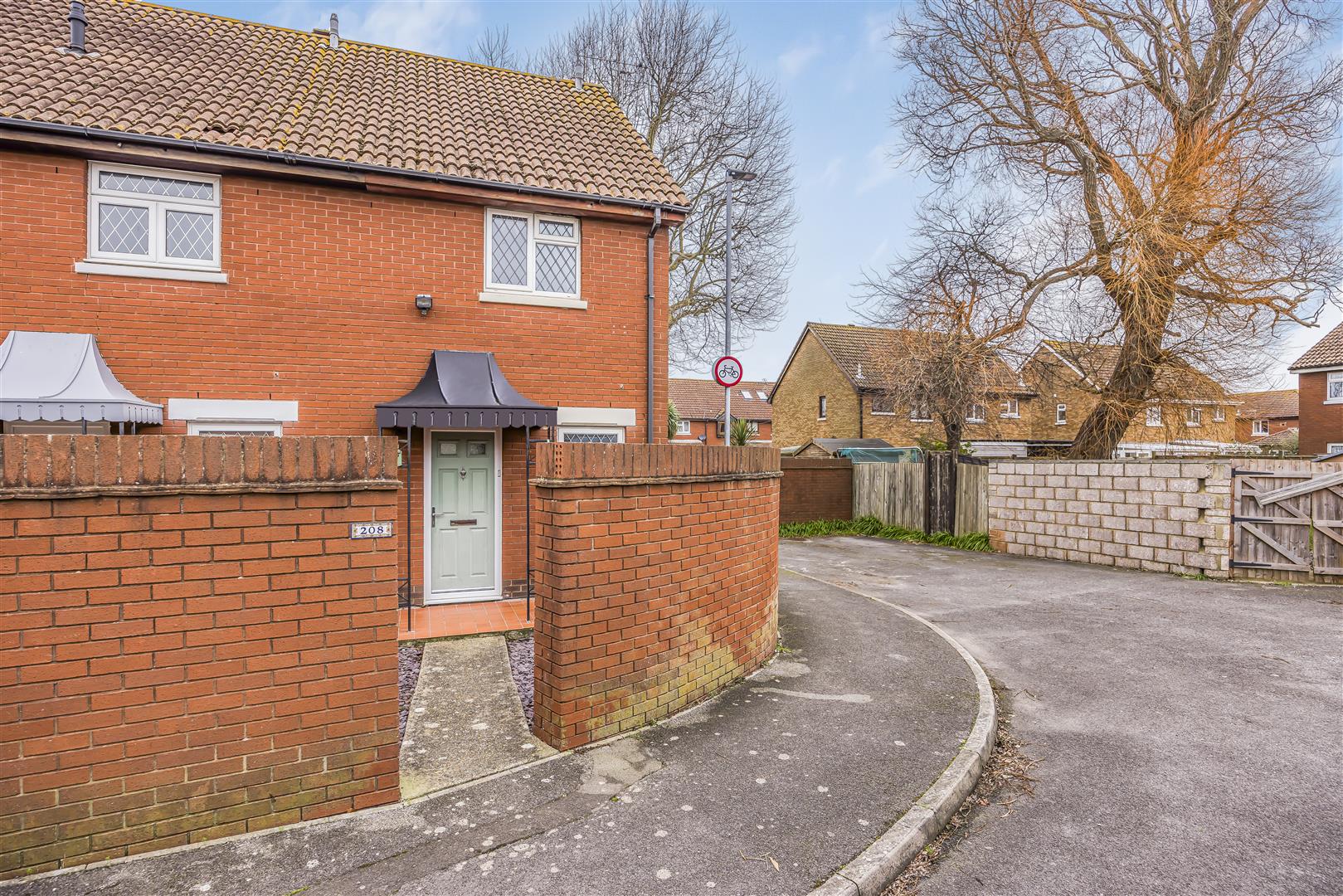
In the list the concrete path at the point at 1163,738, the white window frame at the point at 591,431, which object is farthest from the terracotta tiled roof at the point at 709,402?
the concrete path at the point at 1163,738

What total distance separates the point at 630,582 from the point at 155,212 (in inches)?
284

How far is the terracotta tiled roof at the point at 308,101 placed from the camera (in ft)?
25.3

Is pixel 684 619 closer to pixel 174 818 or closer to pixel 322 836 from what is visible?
pixel 322 836

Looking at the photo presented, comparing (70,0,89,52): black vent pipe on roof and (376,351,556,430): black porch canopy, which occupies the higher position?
(70,0,89,52): black vent pipe on roof

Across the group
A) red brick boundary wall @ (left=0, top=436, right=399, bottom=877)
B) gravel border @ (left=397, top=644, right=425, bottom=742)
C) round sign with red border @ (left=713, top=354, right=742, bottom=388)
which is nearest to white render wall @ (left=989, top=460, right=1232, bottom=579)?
round sign with red border @ (left=713, top=354, right=742, bottom=388)

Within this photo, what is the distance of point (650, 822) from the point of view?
3.42 meters

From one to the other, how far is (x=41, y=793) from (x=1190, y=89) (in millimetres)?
20970

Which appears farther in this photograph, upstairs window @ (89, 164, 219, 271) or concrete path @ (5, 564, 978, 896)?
upstairs window @ (89, 164, 219, 271)

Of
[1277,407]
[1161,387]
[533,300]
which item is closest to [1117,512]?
[1161,387]

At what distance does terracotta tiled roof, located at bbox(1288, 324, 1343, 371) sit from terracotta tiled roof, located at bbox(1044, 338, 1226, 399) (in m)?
15.1

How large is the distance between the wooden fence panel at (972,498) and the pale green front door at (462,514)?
10.6 metres

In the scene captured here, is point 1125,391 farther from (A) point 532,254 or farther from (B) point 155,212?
(B) point 155,212

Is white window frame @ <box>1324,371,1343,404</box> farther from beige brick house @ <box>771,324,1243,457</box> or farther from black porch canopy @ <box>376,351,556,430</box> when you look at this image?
black porch canopy @ <box>376,351,556,430</box>

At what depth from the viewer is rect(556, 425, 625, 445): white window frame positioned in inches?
361
